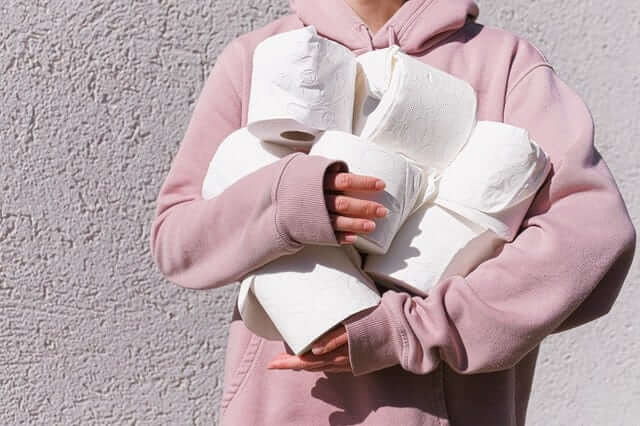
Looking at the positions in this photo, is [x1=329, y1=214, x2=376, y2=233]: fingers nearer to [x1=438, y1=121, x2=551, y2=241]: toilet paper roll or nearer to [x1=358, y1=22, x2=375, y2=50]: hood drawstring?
[x1=438, y1=121, x2=551, y2=241]: toilet paper roll

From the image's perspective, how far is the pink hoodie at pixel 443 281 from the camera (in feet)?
3.95

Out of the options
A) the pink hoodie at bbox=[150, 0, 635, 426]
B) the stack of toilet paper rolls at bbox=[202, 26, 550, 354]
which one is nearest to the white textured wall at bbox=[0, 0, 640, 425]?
the pink hoodie at bbox=[150, 0, 635, 426]

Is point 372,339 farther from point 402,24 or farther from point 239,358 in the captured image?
point 402,24

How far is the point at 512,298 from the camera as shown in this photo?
1.23 metres

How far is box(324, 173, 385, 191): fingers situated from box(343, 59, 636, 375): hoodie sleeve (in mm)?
147

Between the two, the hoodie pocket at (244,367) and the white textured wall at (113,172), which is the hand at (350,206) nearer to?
the hoodie pocket at (244,367)

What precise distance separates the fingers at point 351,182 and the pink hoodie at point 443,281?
21 millimetres

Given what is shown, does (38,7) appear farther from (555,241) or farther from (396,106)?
(555,241)

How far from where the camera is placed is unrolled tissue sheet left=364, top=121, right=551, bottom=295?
1.22 metres

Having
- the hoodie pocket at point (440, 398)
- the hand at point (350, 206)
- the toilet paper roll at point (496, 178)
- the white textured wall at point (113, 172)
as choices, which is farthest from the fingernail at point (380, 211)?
the white textured wall at point (113, 172)

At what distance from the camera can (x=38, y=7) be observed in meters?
2.02

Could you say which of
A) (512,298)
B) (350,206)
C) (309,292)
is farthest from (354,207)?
(512,298)

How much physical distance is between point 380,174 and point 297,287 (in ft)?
0.55

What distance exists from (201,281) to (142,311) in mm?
858
